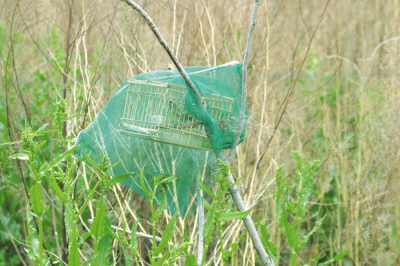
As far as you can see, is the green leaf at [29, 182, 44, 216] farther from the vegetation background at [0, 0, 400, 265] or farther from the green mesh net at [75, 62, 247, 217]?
the vegetation background at [0, 0, 400, 265]

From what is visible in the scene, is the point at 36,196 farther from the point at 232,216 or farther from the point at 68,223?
the point at 232,216

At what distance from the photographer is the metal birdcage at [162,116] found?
1204mm

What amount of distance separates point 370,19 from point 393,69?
1.31 meters

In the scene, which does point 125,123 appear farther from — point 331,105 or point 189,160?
point 331,105

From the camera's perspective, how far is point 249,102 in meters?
2.49

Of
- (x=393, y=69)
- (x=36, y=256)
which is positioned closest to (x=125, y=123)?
(x=36, y=256)

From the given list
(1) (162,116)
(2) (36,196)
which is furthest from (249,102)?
(2) (36,196)

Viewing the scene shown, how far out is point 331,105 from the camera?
2918mm

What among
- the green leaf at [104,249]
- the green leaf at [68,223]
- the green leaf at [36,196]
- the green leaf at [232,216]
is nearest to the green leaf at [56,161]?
the green leaf at [36,196]

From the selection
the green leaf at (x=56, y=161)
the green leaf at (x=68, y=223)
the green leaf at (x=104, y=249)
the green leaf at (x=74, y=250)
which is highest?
the green leaf at (x=56, y=161)

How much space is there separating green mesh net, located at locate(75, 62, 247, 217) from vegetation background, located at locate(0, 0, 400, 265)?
1.00 feet

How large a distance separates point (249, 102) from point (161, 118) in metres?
1.37

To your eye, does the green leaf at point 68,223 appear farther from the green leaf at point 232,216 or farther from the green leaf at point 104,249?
the green leaf at point 232,216

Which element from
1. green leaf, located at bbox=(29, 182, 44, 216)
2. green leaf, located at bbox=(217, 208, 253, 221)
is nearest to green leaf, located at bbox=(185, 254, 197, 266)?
green leaf, located at bbox=(217, 208, 253, 221)
